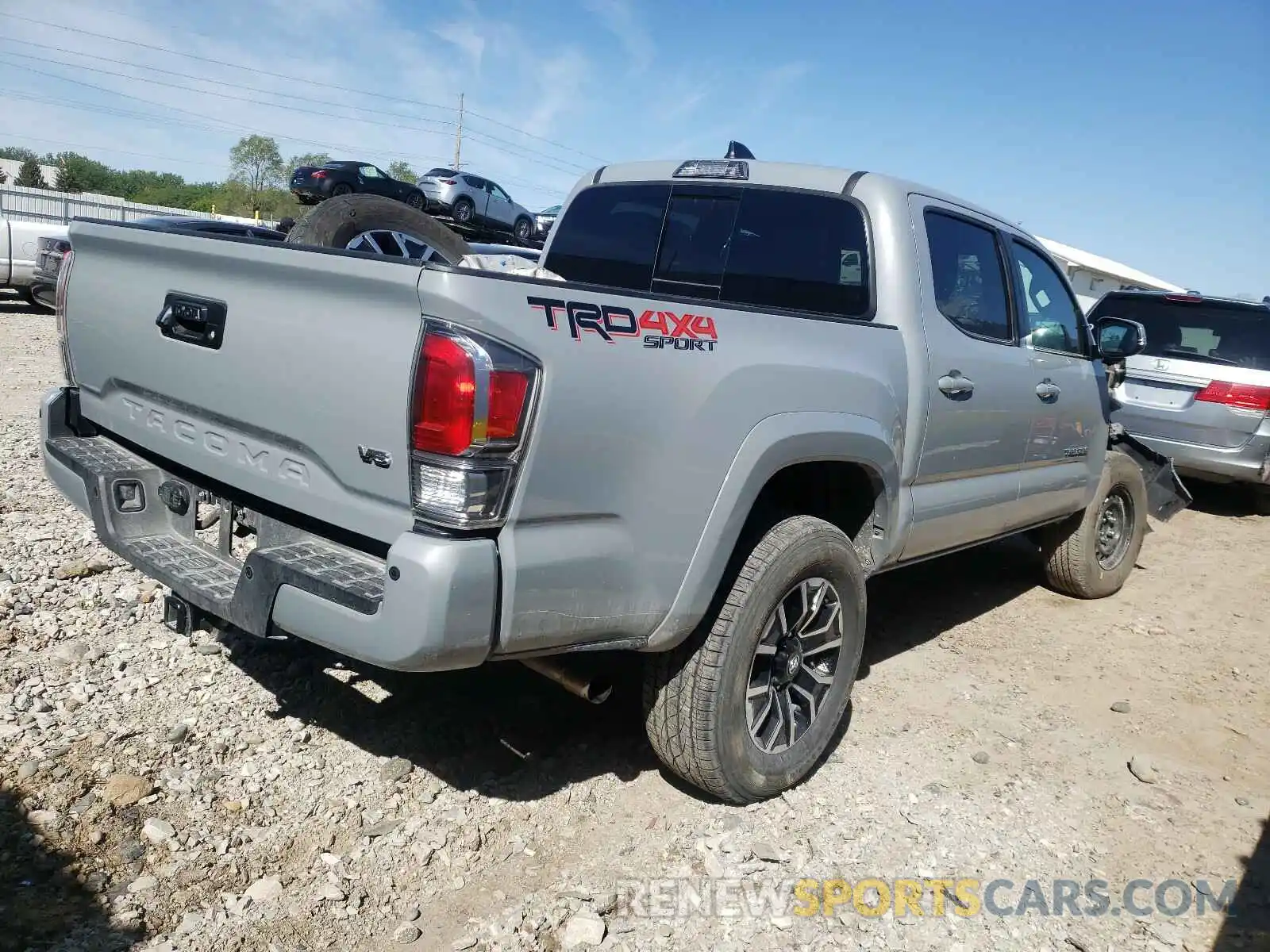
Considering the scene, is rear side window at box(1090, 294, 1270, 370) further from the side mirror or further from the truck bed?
the truck bed

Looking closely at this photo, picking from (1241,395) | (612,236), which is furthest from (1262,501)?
(612,236)

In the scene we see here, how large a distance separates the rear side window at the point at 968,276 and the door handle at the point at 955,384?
0.23m

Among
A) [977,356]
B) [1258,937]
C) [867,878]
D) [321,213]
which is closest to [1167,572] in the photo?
[977,356]

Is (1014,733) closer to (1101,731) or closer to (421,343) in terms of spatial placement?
(1101,731)

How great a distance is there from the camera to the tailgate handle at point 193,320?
255 cm

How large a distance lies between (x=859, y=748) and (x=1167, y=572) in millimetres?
4186

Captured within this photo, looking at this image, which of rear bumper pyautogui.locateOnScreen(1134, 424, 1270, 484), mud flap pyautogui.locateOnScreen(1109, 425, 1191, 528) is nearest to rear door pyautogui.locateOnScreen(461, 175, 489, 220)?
rear bumper pyautogui.locateOnScreen(1134, 424, 1270, 484)

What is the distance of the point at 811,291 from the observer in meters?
3.60

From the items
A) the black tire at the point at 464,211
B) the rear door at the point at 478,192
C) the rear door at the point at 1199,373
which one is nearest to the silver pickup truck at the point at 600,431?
the rear door at the point at 1199,373

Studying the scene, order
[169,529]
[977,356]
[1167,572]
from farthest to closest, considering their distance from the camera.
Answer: [1167,572] → [977,356] → [169,529]

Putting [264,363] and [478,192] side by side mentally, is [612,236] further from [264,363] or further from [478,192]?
[478,192]

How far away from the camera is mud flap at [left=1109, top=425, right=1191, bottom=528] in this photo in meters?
6.07

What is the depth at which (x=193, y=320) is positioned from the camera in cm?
262

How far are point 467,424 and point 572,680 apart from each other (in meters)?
0.93
